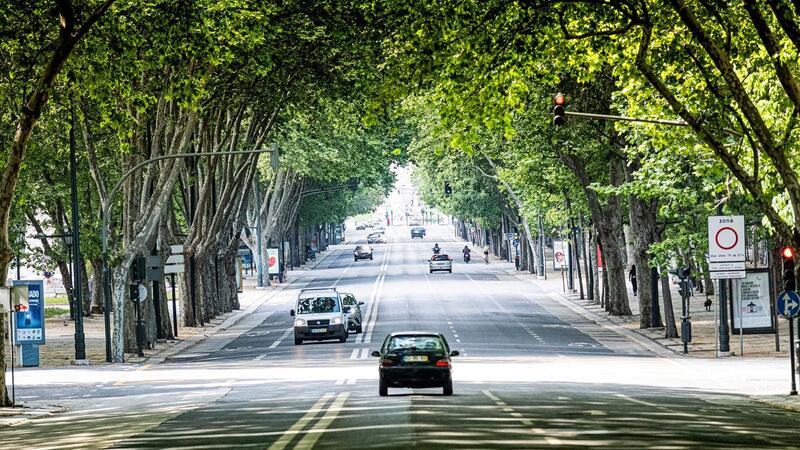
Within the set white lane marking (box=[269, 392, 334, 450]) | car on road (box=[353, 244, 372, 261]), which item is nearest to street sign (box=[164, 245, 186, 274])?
white lane marking (box=[269, 392, 334, 450])

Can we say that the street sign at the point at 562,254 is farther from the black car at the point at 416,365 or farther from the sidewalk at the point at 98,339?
the black car at the point at 416,365

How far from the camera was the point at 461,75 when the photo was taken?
26594 millimetres

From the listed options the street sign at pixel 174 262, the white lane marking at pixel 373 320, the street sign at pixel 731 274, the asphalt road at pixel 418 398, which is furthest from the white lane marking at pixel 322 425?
the street sign at pixel 174 262

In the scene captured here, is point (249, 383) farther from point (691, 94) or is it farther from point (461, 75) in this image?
point (691, 94)

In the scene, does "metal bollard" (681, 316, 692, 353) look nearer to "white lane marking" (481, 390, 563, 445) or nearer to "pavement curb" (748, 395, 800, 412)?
"pavement curb" (748, 395, 800, 412)

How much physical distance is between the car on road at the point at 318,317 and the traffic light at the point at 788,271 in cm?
2080

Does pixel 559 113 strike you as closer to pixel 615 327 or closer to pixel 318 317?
pixel 318 317

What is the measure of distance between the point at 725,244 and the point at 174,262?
833 inches

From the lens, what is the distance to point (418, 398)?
86.1ft

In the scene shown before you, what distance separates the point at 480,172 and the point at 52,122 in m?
51.2

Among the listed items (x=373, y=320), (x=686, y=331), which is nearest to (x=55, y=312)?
(x=373, y=320)

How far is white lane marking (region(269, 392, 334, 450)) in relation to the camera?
17.1 meters

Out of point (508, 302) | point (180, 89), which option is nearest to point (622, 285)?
point (508, 302)

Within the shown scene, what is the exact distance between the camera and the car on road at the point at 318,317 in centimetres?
4762
